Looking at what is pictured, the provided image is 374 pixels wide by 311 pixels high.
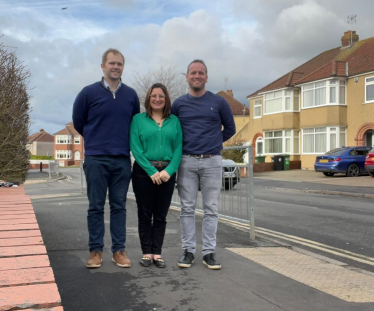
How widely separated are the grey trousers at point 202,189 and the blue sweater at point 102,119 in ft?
2.11

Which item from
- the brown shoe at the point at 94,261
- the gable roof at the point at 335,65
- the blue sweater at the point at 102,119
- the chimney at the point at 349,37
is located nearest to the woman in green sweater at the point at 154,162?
the blue sweater at the point at 102,119

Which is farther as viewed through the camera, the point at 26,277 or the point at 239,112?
the point at 239,112

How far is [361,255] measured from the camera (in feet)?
19.9

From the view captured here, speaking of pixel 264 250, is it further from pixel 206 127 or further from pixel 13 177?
pixel 13 177

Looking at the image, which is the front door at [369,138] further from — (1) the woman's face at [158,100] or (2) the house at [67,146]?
(2) the house at [67,146]

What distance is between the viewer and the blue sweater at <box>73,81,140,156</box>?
4199 millimetres

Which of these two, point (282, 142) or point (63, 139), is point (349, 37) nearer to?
point (282, 142)

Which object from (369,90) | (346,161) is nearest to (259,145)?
(369,90)

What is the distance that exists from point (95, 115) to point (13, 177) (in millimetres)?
5836

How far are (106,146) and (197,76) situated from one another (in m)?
1.14

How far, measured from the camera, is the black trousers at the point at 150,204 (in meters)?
4.30

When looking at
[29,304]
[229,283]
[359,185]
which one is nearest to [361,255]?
[229,283]

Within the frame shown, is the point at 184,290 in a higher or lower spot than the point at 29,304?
lower

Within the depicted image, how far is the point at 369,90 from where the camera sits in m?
29.6
